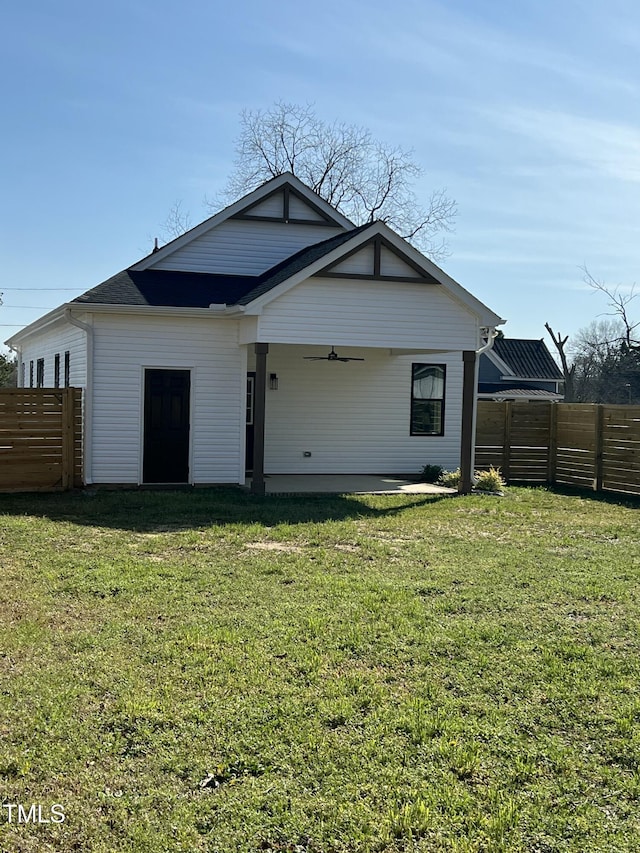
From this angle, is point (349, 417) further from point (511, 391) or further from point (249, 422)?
point (511, 391)

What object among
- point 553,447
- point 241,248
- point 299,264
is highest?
point 241,248

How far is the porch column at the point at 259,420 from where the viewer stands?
45.3 feet

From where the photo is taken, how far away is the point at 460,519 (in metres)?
12.1

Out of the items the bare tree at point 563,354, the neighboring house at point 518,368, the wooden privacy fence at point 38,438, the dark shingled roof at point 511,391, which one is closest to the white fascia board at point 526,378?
the neighboring house at point 518,368

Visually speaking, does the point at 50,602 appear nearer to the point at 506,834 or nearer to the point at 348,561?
the point at 348,561

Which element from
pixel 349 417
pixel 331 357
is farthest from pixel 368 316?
pixel 349 417

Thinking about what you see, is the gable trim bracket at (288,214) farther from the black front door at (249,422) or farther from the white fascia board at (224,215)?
the black front door at (249,422)

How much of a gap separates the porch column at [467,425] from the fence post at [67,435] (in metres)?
6.94

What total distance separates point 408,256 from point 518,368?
2331cm

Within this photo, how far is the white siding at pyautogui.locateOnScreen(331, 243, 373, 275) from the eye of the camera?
14.0m

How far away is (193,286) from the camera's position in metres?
15.9

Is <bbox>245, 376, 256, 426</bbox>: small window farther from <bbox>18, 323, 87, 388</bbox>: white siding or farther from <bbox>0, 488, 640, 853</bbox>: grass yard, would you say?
<bbox>0, 488, 640, 853</bbox>: grass yard

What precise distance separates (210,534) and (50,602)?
348 centimetres

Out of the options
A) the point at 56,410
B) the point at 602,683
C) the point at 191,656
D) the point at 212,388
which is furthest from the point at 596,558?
the point at 56,410
